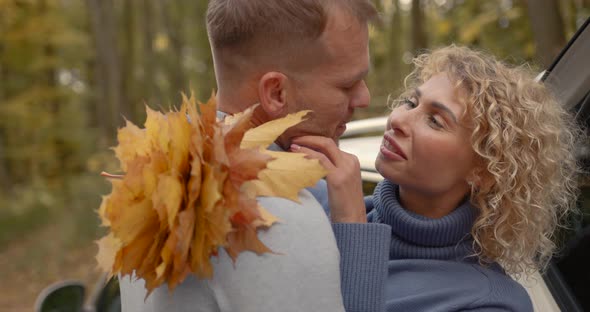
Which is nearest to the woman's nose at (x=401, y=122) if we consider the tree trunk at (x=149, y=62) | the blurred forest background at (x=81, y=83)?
the blurred forest background at (x=81, y=83)

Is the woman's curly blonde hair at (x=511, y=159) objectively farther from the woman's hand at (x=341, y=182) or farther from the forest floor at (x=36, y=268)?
the forest floor at (x=36, y=268)

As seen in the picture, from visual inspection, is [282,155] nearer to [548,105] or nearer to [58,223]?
[548,105]

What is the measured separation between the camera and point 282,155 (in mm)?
1581

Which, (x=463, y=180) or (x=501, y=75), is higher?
(x=501, y=75)

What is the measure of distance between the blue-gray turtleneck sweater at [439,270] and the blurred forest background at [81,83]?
708 centimetres

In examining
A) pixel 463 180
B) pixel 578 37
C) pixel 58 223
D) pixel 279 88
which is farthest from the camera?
pixel 58 223

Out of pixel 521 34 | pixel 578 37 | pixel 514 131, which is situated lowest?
pixel 521 34

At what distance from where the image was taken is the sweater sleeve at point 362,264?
167 centimetres

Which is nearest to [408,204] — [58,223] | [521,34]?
[521,34]

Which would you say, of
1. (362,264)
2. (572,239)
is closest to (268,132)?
(362,264)

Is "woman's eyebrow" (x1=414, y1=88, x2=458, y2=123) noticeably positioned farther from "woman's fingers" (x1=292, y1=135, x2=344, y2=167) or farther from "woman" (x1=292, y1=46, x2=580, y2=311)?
"woman's fingers" (x1=292, y1=135, x2=344, y2=167)

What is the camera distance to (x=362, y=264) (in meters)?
1.71

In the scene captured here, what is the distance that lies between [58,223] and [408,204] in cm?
1347

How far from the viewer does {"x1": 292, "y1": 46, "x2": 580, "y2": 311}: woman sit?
2.06 metres
